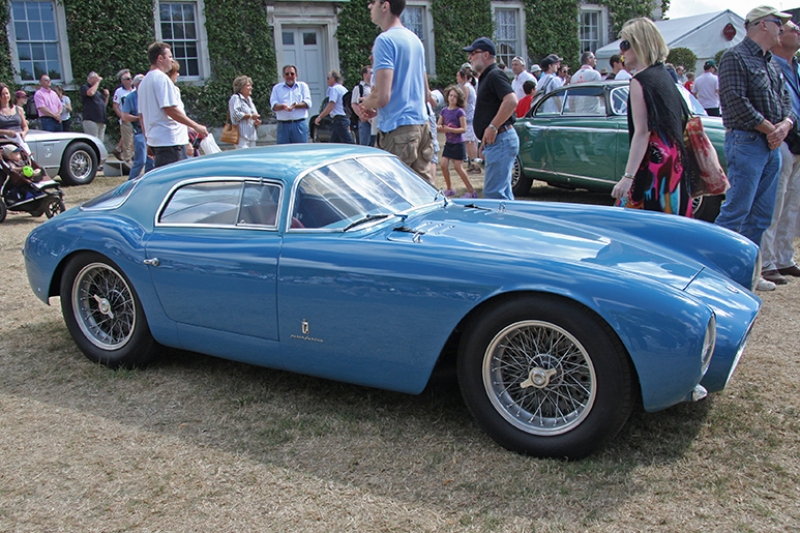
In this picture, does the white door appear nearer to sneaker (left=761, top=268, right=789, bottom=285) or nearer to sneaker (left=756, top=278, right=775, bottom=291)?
sneaker (left=761, top=268, right=789, bottom=285)

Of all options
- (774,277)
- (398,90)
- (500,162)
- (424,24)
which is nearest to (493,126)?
(500,162)

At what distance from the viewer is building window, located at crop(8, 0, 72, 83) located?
15422mm

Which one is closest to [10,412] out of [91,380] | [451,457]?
[91,380]

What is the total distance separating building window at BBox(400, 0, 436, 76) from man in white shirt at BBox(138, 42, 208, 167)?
44.7 ft

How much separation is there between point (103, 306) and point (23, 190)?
5.57 metres

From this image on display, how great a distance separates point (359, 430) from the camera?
328 cm

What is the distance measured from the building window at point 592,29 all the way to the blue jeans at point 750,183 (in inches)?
724

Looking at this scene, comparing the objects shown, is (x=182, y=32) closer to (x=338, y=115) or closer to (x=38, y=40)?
(x=38, y=40)

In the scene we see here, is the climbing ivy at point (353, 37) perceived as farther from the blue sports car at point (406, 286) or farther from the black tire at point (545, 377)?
the black tire at point (545, 377)

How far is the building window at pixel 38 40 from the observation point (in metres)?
15.4

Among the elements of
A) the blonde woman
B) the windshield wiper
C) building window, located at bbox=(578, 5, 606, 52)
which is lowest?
the windshield wiper

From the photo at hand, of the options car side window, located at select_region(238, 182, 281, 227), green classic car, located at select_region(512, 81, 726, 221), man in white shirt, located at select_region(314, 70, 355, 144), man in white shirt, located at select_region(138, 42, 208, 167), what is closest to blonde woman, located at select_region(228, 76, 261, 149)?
man in white shirt, located at select_region(314, 70, 355, 144)

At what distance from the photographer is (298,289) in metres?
3.31

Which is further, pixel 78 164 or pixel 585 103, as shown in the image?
pixel 78 164
